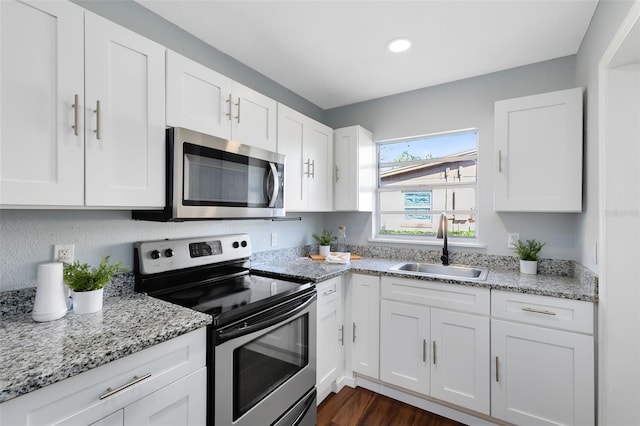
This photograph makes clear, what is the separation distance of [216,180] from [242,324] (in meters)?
0.76

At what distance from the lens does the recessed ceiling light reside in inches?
75.4

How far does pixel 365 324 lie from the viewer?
2279 millimetres

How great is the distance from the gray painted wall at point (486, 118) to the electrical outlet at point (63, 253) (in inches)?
89.4

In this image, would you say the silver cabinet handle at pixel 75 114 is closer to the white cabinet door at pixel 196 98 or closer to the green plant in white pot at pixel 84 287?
the white cabinet door at pixel 196 98

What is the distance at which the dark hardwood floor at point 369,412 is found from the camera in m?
1.95

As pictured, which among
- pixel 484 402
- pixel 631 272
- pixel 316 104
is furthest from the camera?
pixel 316 104

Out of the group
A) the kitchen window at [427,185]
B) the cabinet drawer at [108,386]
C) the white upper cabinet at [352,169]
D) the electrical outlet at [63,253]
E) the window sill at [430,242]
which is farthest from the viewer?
the white upper cabinet at [352,169]

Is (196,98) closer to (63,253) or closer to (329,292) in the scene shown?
(63,253)

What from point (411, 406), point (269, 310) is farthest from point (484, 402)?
point (269, 310)

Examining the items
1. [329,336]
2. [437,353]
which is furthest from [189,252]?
[437,353]

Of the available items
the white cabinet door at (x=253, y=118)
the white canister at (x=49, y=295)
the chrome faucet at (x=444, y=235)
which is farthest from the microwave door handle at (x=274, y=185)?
the chrome faucet at (x=444, y=235)

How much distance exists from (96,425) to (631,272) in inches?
87.4

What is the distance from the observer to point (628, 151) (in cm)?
139

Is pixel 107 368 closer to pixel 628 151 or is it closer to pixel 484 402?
pixel 484 402
